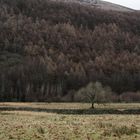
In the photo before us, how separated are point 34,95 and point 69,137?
14324 centimetres

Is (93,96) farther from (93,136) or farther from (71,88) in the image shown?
(71,88)

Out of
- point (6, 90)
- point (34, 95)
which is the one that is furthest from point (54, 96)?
point (6, 90)

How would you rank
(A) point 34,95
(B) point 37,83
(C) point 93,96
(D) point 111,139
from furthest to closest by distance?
(B) point 37,83, (A) point 34,95, (C) point 93,96, (D) point 111,139

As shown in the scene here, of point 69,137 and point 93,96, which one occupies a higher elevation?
point 93,96

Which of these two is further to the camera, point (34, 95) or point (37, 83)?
point (37, 83)

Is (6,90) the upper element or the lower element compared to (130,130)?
upper

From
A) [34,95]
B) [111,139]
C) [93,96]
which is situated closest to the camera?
[111,139]

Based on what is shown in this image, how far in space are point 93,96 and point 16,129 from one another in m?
71.1

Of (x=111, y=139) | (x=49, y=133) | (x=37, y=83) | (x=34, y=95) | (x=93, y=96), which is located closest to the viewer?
(x=111, y=139)

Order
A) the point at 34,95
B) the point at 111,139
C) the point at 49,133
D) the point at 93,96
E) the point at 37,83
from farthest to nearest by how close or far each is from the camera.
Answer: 1. the point at 37,83
2. the point at 34,95
3. the point at 93,96
4. the point at 49,133
5. the point at 111,139

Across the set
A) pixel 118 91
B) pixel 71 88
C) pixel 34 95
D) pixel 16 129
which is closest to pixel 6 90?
pixel 34 95

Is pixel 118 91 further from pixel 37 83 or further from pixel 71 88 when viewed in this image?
pixel 37 83

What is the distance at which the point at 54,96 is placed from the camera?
167750 millimetres

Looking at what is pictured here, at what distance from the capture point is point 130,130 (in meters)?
26.1
